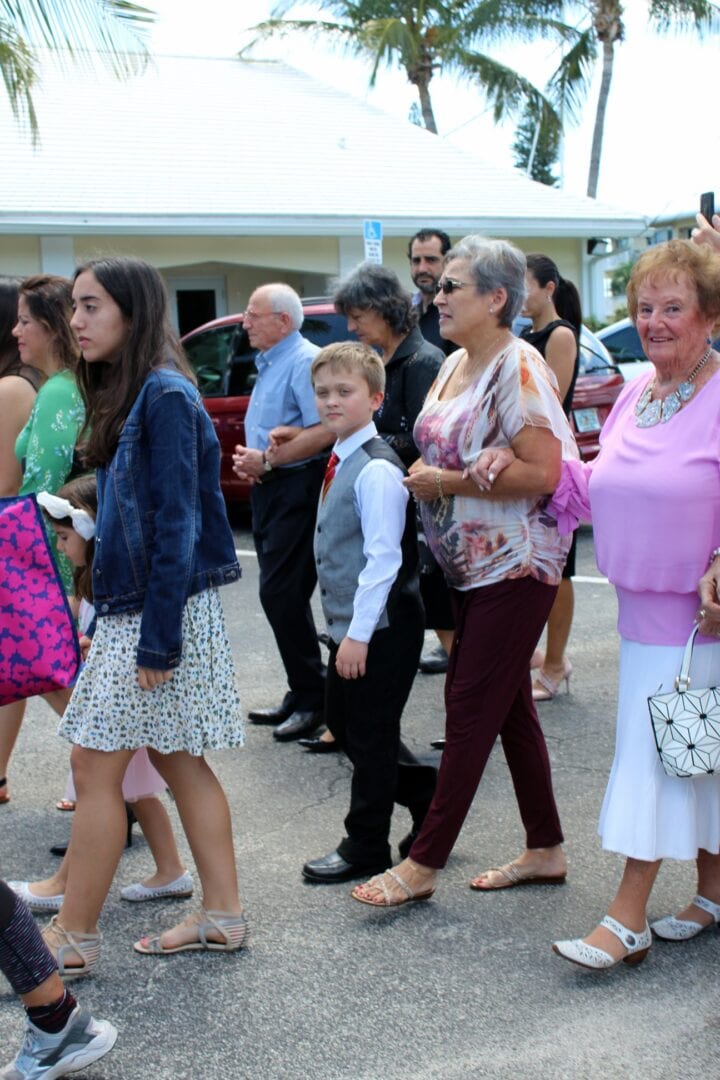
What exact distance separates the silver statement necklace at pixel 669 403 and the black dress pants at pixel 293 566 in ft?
8.08

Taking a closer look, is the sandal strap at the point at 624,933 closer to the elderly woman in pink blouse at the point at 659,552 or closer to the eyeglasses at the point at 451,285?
the elderly woman in pink blouse at the point at 659,552

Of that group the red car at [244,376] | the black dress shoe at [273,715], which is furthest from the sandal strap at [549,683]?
the red car at [244,376]

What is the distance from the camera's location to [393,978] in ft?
11.9

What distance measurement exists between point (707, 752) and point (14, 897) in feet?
5.78

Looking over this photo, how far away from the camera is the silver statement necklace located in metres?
3.54

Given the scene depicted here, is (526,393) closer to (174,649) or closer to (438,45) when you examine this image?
(174,649)

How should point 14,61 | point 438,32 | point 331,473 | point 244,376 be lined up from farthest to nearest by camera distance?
point 438,32, point 14,61, point 244,376, point 331,473

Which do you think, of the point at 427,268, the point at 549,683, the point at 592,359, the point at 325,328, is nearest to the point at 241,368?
the point at 325,328

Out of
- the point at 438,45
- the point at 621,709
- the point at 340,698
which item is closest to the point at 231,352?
the point at 340,698

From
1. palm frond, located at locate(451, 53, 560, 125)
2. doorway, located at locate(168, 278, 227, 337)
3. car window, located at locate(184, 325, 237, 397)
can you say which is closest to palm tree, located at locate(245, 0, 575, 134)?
palm frond, located at locate(451, 53, 560, 125)

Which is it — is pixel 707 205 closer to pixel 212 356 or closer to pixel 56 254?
pixel 212 356

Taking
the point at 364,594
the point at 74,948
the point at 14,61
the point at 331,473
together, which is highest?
the point at 14,61

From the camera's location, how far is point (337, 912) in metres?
4.09

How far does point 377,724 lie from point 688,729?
111 centimetres
